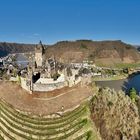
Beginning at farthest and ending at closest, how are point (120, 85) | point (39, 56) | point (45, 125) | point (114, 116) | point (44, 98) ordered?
point (120, 85) → point (39, 56) → point (44, 98) → point (114, 116) → point (45, 125)

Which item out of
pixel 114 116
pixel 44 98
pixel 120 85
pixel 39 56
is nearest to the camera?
pixel 114 116

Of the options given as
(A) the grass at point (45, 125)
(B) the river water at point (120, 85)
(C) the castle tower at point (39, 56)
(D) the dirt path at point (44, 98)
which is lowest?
(B) the river water at point (120, 85)

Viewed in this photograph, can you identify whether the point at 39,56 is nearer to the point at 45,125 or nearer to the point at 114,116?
Answer: the point at 114,116

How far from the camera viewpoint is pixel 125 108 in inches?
2137

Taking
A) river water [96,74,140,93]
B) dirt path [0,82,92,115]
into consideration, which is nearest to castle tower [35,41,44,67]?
dirt path [0,82,92,115]

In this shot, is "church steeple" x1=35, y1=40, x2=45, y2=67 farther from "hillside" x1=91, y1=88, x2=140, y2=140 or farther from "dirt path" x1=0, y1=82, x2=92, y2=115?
"hillside" x1=91, y1=88, x2=140, y2=140

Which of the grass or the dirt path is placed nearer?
the grass

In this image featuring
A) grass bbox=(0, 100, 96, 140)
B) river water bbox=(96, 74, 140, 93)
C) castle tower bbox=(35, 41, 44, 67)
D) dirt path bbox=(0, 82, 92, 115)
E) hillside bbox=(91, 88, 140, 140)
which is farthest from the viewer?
river water bbox=(96, 74, 140, 93)

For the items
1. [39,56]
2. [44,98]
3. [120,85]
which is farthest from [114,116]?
[120,85]

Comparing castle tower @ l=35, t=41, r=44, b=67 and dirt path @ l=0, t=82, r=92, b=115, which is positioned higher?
castle tower @ l=35, t=41, r=44, b=67

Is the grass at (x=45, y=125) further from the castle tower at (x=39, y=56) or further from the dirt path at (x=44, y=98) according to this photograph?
the castle tower at (x=39, y=56)

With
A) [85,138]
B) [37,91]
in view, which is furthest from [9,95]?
[85,138]

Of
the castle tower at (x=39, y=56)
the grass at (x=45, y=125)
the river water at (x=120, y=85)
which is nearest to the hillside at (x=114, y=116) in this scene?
the grass at (x=45, y=125)

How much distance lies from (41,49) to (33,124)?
127 ft
